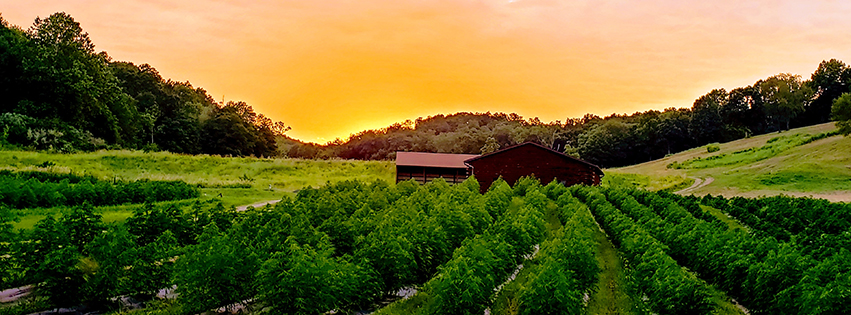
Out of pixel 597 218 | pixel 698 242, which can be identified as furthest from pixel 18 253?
pixel 597 218

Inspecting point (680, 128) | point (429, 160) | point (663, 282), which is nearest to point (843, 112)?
point (680, 128)

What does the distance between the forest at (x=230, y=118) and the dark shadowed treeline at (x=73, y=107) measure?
10 centimetres

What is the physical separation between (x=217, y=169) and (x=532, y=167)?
3097 centimetres

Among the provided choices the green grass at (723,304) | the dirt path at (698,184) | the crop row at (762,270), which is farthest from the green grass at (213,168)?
the green grass at (723,304)

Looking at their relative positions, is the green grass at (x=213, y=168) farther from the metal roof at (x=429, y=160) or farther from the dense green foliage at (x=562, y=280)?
the dense green foliage at (x=562, y=280)

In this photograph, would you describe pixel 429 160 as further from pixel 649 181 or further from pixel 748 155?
pixel 748 155

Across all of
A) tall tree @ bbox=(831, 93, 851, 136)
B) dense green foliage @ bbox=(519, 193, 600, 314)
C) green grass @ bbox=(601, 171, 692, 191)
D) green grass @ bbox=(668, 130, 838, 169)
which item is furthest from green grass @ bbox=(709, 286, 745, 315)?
green grass @ bbox=(668, 130, 838, 169)

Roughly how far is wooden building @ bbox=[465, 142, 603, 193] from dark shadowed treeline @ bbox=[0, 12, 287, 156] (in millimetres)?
37702

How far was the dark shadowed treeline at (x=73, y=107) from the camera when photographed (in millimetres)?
58031

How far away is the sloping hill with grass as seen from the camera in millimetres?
53031

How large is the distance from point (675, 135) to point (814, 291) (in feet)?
355

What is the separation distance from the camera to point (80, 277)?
472 inches

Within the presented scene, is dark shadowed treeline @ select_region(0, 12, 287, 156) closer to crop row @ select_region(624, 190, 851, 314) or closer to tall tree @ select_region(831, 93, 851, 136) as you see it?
crop row @ select_region(624, 190, 851, 314)

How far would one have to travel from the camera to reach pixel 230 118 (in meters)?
85.1
